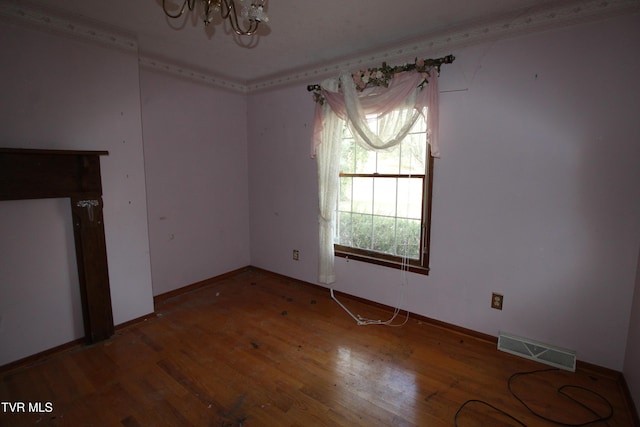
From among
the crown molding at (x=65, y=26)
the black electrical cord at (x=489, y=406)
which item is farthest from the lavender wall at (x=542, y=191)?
the crown molding at (x=65, y=26)

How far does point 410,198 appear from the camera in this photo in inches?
112

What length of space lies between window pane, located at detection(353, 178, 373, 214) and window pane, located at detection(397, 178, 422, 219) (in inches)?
12.7

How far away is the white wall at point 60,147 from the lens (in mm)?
2121

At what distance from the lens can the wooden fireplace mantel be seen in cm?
211

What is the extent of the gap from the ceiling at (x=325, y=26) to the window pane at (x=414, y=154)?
0.73 meters

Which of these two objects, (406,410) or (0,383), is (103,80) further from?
(406,410)

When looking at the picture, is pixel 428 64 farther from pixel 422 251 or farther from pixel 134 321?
pixel 134 321

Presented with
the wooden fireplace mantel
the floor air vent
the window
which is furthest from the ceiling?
the floor air vent

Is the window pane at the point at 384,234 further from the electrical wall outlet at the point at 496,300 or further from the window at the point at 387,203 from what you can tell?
the electrical wall outlet at the point at 496,300

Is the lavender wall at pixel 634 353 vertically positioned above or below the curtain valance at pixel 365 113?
below

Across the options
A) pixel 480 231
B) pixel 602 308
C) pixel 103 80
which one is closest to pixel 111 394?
pixel 103 80

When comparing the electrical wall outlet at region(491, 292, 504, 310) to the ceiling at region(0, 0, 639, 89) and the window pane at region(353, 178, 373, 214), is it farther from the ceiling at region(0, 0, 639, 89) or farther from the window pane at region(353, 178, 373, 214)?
the ceiling at region(0, 0, 639, 89)

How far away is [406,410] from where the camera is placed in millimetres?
1823

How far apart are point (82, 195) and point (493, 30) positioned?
11.1ft
